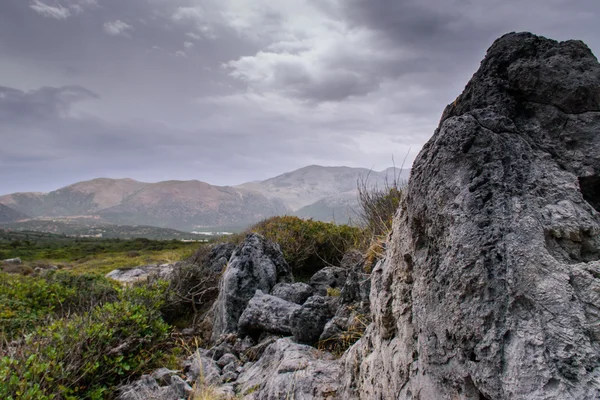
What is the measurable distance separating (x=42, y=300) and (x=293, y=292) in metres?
6.87

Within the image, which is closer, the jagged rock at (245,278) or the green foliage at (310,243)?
the jagged rock at (245,278)

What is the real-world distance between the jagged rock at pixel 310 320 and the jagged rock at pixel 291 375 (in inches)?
10.2

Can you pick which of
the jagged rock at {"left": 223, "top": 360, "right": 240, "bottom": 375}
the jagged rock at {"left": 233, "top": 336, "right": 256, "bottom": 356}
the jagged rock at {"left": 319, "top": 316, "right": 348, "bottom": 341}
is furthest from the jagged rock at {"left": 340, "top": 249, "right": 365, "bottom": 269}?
the jagged rock at {"left": 223, "top": 360, "right": 240, "bottom": 375}

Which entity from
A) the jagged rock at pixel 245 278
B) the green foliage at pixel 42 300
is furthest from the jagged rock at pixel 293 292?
the green foliage at pixel 42 300

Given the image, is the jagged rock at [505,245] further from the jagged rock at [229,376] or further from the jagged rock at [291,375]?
the jagged rock at [229,376]

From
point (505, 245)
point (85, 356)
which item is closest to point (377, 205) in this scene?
point (85, 356)

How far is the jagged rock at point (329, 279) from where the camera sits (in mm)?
10039

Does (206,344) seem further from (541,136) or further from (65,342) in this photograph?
(541,136)

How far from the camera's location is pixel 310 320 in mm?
6520

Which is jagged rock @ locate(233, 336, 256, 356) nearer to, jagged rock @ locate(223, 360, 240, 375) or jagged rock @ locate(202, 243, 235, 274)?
jagged rock @ locate(223, 360, 240, 375)

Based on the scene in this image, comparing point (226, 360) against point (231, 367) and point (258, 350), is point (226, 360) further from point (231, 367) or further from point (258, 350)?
point (258, 350)

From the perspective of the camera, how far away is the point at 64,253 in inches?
1956

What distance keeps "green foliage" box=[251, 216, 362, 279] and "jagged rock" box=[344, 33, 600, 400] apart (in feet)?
32.7

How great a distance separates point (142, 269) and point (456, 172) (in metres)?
27.1
